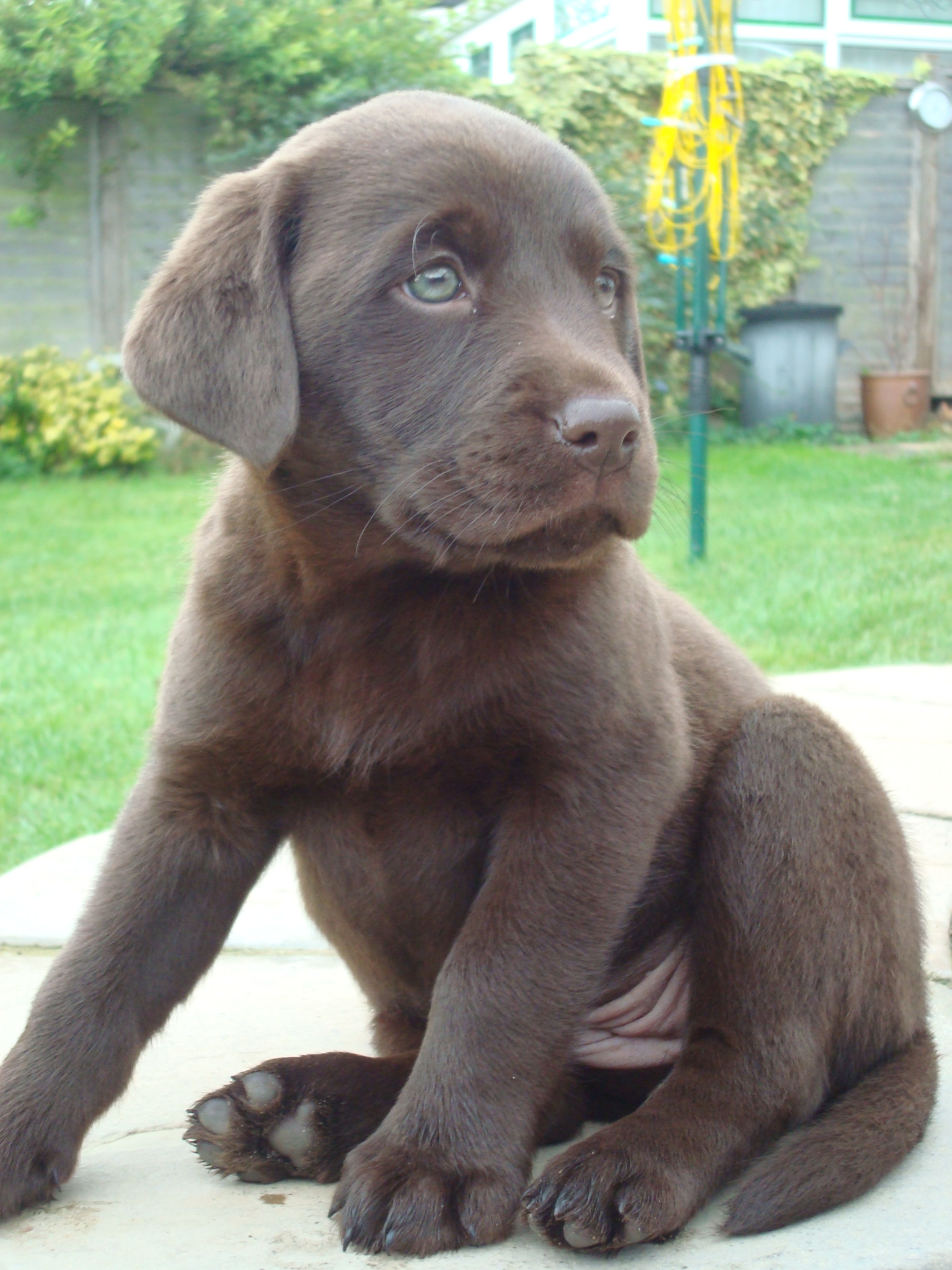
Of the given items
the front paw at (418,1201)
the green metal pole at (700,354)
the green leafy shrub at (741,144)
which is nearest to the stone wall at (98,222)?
the green leafy shrub at (741,144)

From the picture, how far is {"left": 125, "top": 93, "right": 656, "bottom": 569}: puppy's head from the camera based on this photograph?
196cm

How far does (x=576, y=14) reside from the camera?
60.6ft

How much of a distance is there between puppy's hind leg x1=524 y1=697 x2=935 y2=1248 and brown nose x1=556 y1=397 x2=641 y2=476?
22.9 inches

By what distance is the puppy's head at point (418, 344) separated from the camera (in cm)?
196

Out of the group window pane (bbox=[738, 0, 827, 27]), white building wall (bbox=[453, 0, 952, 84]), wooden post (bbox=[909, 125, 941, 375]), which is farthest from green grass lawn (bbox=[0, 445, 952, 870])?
window pane (bbox=[738, 0, 827, 27])

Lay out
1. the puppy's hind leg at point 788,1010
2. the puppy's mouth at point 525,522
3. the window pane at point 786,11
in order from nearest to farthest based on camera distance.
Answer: the puppy's hind leg at point 788,1010 → the puppy's mouth at point 525,522 → the window pane at point 786,11

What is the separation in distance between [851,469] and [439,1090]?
898cm

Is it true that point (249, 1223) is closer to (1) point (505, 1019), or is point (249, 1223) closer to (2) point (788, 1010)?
(1) point (505, 1019)

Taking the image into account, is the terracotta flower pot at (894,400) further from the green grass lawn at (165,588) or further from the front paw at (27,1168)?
the front paw at (27,1168)

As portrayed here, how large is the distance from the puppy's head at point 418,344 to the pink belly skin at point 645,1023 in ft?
2.41

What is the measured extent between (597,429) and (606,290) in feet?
1.90

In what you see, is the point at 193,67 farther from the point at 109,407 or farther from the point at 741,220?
the point at 741,220

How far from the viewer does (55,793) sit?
4762mm

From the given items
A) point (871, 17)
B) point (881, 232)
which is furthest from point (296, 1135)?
point (871, 17)
